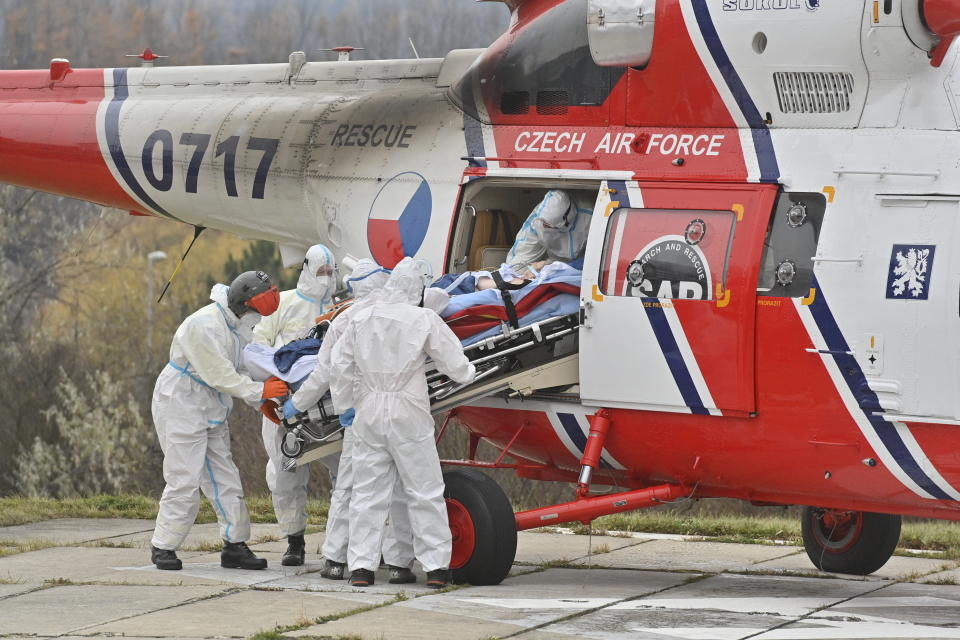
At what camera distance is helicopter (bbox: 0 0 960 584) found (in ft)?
24.9

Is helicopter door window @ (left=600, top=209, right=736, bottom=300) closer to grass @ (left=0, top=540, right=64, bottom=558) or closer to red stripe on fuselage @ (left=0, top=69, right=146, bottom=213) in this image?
grass @ (left=0, top=540, right=64, bottom=558)

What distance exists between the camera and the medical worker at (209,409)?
29.1ft

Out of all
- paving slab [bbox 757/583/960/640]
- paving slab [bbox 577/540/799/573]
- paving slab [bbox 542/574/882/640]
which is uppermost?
Result: paving slab [bbox 577/540/799/573]

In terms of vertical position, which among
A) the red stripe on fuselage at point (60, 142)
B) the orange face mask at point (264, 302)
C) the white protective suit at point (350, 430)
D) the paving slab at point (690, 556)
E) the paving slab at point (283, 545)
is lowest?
the paving slab at point (690, 556)

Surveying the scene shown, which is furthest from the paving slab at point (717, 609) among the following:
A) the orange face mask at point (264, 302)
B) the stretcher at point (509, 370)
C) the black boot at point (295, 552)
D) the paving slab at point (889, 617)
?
the orange face mask at point (264, 302)

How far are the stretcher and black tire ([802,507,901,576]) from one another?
7.41ft

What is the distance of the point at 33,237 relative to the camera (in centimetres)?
4197

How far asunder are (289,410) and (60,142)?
3.95m

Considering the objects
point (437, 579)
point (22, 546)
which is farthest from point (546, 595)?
point (22, 546)

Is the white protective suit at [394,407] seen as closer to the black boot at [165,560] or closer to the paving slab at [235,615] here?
the paving slab at [235,615]

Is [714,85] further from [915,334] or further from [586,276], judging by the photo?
[915,334]

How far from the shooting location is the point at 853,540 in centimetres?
959

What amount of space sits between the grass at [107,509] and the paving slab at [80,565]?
→ 168 centimetres

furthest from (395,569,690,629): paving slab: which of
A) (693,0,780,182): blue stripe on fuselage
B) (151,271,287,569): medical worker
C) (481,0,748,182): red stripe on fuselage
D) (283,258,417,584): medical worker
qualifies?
(693,0,780,182): blue stripe on fuselage
